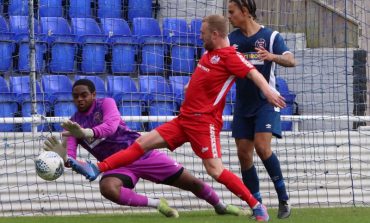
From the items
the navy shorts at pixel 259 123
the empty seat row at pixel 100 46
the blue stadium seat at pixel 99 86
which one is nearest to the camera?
the navy shorts at pixel 259 123

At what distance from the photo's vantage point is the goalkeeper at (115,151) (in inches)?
394

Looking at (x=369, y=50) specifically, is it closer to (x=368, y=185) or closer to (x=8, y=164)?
(x=368, y=185)

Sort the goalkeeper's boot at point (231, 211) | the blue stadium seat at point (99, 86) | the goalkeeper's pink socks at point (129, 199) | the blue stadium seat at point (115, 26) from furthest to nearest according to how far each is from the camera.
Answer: the blue stadium seat at point (115, 26), the blue stadium seat at point (99, 86), the goalkeeper's boot at point (231, 211), the goalkeeper's pink socks at point (129, 199)

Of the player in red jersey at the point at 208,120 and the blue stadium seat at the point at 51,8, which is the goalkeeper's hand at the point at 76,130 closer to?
the player in red jersey at the point at 208,120

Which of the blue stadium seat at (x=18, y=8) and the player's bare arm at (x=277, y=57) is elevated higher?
the blue stadium seat at (x=18, y=8)

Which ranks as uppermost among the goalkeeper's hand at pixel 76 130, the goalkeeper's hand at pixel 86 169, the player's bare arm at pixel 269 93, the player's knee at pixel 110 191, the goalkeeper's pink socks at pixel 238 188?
the player's bare arm at pixel 269 93

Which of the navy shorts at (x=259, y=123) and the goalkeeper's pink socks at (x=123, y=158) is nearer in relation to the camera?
the goalkeeper's pink socks at (x=123, y=158)

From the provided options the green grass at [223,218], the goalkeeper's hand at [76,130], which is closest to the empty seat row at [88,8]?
the green grass at [223,218]

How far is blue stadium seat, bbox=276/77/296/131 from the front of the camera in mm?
13930

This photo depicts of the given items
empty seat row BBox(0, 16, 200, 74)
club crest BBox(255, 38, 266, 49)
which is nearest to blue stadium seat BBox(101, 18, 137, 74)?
empty seat row BBox(0, 16, 200, 74)

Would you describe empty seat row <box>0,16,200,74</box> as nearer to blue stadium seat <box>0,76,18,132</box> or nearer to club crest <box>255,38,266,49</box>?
blue stadium seat <box>0,76,18,132</box>

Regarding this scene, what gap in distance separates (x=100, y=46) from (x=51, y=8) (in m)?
0.98

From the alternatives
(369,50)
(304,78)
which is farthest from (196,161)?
(369,50)

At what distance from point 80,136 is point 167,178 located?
1.40m
